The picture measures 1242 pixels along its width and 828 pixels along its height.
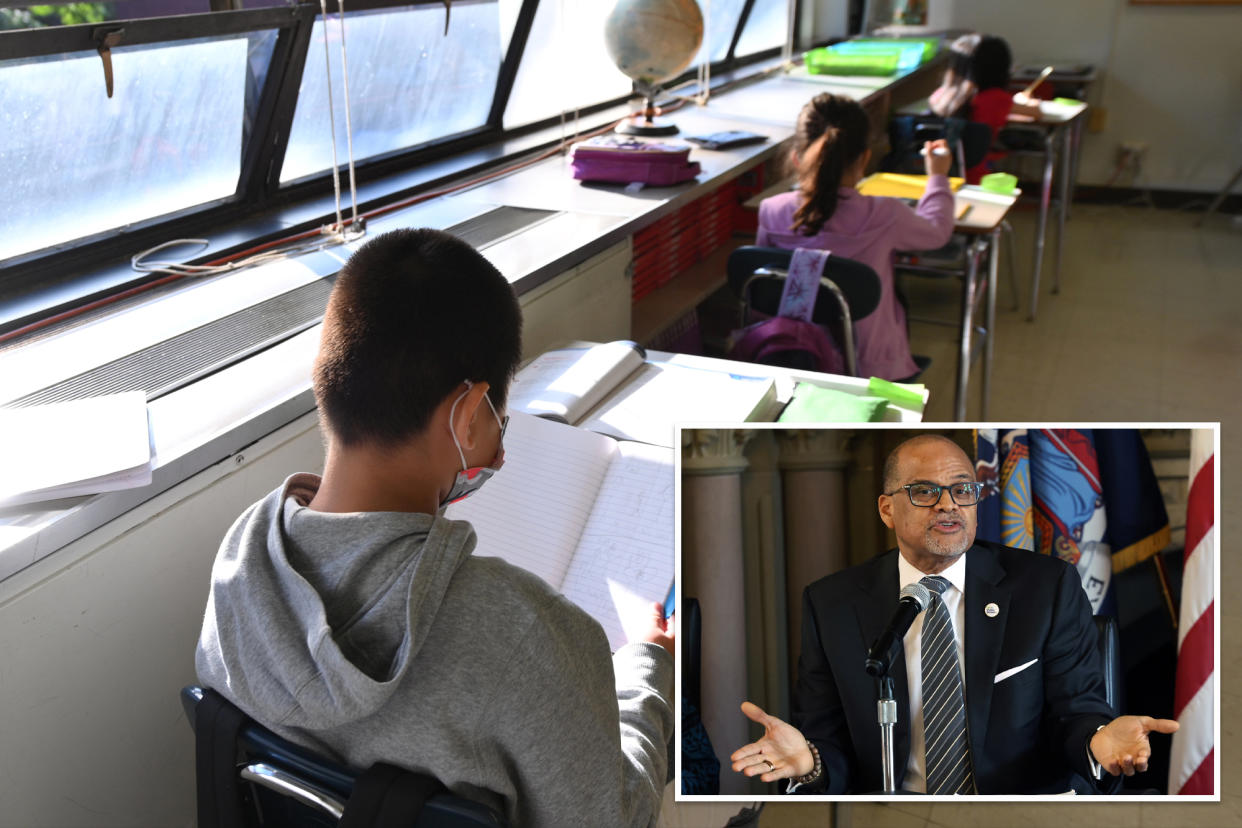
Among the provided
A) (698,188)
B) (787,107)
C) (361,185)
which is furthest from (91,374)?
(787,107)

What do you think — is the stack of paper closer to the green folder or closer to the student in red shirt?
the green folder

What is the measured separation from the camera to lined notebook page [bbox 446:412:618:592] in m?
1.35

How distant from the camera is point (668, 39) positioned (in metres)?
2.78

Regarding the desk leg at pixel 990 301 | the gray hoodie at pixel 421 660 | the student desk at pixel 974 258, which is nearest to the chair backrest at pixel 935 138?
the student desk at pixel 974 258

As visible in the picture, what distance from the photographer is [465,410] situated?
903mm

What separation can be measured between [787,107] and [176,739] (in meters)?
3.06

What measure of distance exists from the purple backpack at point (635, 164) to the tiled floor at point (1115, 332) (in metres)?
1.31

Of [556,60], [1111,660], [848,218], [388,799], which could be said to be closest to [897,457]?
[1111,660]

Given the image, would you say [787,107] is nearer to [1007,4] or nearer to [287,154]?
[287,154]

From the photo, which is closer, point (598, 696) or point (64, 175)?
point (598, 696)

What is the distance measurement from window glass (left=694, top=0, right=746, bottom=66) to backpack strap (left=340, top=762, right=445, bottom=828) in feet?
13.2

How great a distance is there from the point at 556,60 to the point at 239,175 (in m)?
1.36

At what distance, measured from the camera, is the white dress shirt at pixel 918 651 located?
37.0 inches

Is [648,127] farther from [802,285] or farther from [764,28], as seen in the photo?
[764,28]
